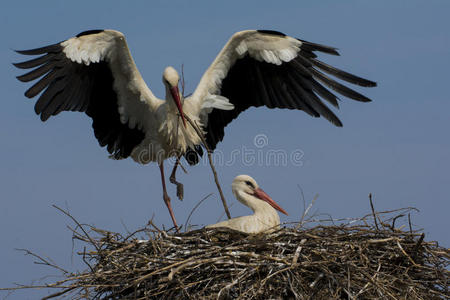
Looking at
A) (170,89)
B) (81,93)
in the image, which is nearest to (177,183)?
(170,89)

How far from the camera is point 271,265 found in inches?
165

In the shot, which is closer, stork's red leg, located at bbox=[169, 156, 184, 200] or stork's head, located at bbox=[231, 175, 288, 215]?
stork's head, located at bbox=[231, 175, 288, 215]

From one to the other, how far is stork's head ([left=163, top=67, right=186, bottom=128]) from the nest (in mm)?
1587

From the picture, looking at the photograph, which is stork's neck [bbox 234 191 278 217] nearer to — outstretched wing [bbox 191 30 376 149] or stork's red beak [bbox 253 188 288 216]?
stork's red beak [bbox 253 188 288 216]

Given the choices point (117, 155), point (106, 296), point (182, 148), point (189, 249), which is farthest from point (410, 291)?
point (117, 155)

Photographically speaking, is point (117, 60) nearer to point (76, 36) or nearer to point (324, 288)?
point (76, 36)

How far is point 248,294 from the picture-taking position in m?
4.09

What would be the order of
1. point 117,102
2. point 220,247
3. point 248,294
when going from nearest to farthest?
point 248,294
point 220,247
point 117,102

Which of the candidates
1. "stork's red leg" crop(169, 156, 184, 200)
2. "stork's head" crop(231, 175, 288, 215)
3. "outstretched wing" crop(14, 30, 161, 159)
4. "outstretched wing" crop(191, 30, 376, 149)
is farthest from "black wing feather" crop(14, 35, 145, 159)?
"stork's head" crop(231, 175, 288, 215)

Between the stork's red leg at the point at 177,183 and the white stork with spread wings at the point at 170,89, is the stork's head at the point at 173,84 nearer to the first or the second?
the white stork with spread wings at the point at 170,89

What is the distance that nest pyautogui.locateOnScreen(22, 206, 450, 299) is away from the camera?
13.7 ft

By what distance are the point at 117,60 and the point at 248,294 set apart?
2.84 meters

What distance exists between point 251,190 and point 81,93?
6.08 feet

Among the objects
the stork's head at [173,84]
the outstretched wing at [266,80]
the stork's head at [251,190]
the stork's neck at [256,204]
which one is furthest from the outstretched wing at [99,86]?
the stork's neck at [256,204]
